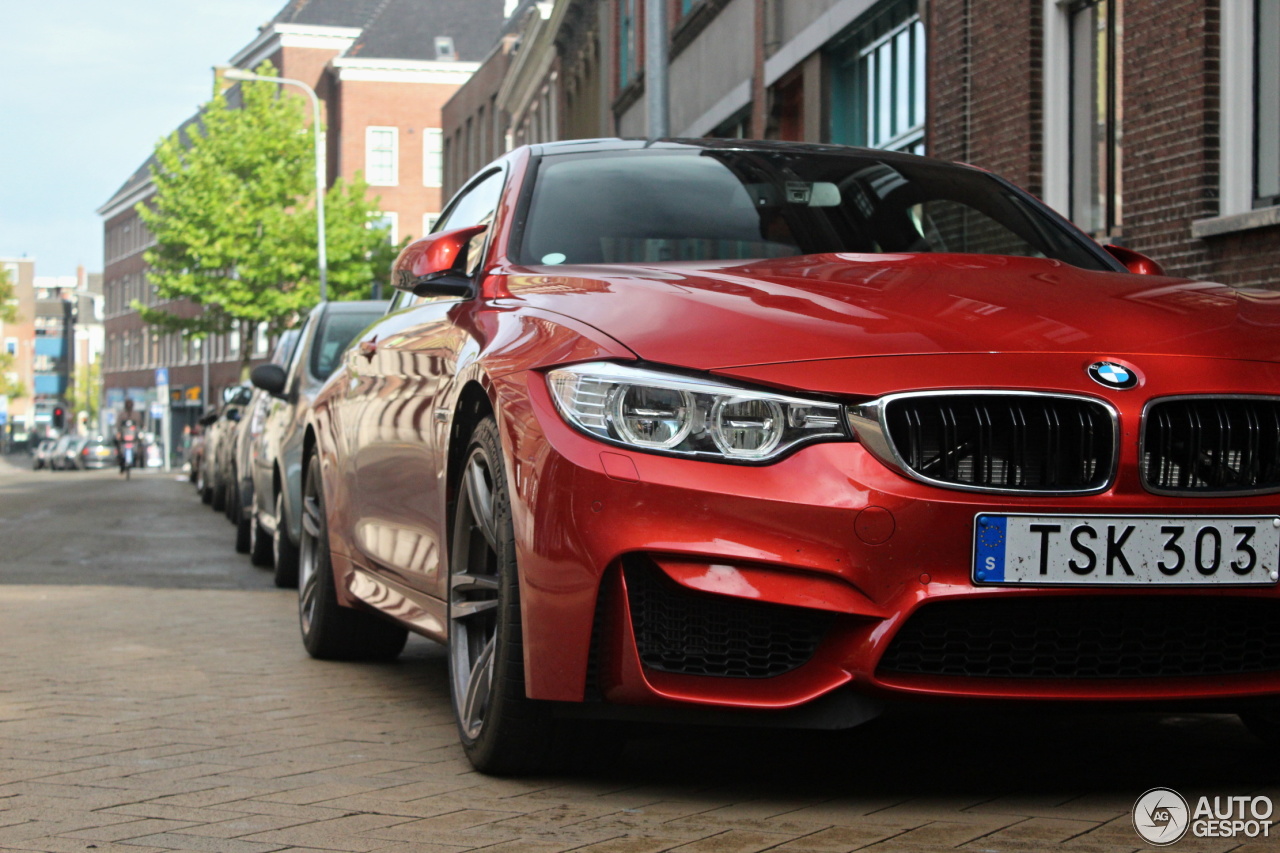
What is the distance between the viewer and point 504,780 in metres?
4.12

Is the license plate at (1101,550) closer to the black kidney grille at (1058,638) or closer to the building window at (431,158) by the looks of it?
the black kidney grille at (1058,638)

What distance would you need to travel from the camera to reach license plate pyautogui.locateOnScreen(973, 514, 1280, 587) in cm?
348

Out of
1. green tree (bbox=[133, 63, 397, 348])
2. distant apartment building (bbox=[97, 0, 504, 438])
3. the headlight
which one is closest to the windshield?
the headlight

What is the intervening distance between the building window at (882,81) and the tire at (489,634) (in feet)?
36.2

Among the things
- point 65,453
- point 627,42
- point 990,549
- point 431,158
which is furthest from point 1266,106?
point 65,453

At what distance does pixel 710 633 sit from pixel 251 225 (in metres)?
46.8

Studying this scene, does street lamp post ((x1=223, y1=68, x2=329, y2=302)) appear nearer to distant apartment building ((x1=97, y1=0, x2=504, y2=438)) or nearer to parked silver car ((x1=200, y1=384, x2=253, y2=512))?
parked silver car ((x1=200, y1=384, x2=253, y2=512))

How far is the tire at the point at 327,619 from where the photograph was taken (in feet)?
21.5

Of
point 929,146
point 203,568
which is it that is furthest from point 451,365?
point 929,146

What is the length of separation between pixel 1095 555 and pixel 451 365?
1806 mm

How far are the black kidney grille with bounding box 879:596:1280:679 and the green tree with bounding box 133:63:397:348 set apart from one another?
45228mm

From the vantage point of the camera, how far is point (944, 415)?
3537mm

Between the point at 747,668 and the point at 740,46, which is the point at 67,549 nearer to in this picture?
the point at 740,46

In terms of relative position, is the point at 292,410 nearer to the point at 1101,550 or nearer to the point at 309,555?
the point at 309,555
